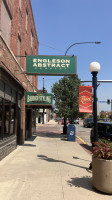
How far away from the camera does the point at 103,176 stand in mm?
4570

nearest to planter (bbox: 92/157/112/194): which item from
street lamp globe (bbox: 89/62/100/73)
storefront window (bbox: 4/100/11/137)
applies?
street lamp globe (bbox: 89/62/100/73)

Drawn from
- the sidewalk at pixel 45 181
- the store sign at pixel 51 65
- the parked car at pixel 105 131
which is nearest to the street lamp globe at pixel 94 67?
the store sign at pixel 51 65

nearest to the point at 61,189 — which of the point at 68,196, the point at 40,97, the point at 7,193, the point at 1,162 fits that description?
the point at 68,196

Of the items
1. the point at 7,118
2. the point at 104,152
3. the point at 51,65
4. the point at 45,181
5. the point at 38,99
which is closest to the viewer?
the point at 104,152

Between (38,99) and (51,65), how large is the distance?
387 cm

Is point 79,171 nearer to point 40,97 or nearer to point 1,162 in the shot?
point 1,162

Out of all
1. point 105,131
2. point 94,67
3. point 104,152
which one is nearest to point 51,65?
point 94,67

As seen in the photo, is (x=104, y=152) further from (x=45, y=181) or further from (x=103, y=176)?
(x=45, y=181)

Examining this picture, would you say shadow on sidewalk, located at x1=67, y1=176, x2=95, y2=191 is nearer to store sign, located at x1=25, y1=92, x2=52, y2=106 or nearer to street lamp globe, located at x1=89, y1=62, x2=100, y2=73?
street lamp globe, located at x1=89, y1=62, x2=100, y2=73

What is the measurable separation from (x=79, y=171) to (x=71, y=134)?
8.91 metres

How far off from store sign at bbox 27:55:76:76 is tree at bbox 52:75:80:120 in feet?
31.8

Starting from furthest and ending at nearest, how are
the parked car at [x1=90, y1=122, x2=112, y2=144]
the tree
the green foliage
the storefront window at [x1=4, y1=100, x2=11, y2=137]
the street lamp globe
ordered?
the tree < the parked car at [x1=90, y1=122, x2=112, y2=144] < the storefront window at [x1=4, y1=100, x2=11, y2=137] < the street lamp globe < the green foliage

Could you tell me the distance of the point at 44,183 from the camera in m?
5.23

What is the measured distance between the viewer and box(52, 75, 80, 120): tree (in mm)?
18922
